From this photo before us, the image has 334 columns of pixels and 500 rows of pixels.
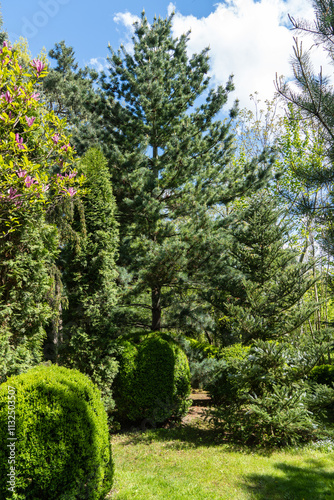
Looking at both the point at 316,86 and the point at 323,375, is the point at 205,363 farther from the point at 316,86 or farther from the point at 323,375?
the point at 316,86

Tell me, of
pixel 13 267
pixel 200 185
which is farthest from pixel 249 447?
pixel 200 185

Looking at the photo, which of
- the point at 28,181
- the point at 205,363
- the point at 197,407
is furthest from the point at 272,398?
the point at 28,181

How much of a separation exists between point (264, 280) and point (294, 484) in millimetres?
4512

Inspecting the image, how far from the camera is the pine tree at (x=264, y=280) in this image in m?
6.73

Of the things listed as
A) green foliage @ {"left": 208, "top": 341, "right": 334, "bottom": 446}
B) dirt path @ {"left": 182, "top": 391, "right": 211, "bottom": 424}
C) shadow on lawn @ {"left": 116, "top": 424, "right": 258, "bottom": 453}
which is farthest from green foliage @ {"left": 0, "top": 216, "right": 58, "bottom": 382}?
dirt path @ {"left": 182, "top": 391, "right": 211, "bottom": 424}

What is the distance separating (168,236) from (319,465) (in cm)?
558

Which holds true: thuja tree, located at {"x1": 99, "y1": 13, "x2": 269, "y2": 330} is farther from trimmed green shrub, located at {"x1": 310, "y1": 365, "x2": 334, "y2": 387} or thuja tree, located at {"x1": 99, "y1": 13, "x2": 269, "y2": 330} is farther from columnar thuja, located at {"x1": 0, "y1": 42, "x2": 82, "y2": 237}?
trimmed green shrub, located at {"x1": 310, "y1": 365, "x2": 334, "y2": 387}

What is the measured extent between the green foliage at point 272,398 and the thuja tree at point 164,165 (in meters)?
2.57

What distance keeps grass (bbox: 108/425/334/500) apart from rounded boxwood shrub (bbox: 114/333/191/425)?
1.80 ft

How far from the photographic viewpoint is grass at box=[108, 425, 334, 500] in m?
4.00

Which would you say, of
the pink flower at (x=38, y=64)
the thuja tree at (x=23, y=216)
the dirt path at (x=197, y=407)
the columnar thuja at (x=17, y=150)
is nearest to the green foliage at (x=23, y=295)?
the thuja tree at (x=23, y=216)

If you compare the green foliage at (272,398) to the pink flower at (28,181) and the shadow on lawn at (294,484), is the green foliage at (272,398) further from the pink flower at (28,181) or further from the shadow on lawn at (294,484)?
the pink flower at (28,181)

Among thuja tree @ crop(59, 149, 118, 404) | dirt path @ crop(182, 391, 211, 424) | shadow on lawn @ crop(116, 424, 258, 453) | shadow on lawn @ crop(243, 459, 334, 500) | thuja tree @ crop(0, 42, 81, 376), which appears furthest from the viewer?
dirt path @ crop(182, 391, 211, 424)

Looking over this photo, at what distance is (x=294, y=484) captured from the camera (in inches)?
169
